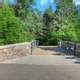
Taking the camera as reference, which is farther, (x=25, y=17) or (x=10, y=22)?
(x=25, y=17)

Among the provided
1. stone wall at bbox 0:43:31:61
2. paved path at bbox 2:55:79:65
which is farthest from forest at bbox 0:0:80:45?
paved path at bbox 2:55:79:65

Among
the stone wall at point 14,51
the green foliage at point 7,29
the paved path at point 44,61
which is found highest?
the green foliage at point 7,29

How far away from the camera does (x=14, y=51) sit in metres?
21.0

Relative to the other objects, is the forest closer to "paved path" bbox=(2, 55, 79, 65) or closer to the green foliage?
the green foliage

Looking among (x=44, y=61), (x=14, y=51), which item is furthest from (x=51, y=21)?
(x=44, y=61)

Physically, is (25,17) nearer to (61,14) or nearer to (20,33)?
(61,14)

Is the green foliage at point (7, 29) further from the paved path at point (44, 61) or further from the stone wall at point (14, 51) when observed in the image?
the paved path at point (44, 61)

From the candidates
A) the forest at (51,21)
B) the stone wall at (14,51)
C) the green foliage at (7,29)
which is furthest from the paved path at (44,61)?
the forest at (51,21)

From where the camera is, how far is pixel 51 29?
5669 centimetres

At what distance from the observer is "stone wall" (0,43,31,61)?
1883cm

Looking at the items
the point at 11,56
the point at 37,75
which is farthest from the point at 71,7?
the point at 37,75

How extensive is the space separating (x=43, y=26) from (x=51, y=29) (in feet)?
5.66

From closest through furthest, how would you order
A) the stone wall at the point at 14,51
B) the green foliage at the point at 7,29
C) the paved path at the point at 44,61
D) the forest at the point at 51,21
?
the paved path at the point at 44,61 → the stone wall at the point at 14,51 → the green foliage at the point at 7,29 → the forest at the point at 51,21

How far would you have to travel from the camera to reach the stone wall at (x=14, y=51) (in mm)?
18828
